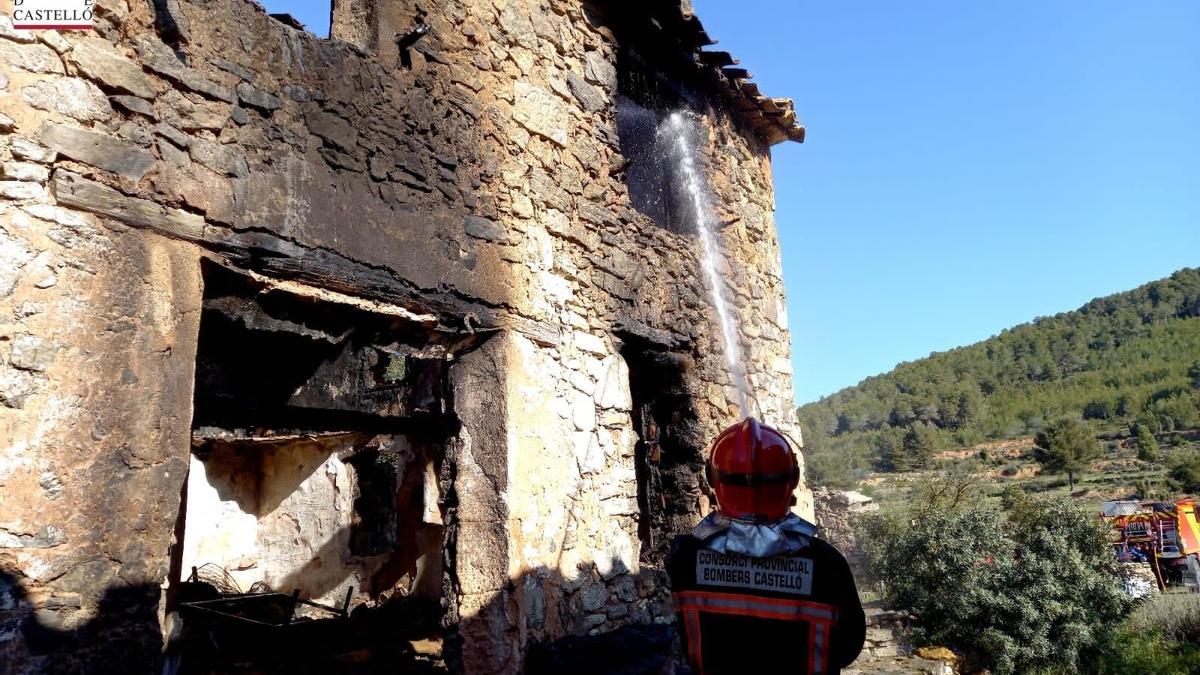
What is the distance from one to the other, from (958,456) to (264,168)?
39.5 m

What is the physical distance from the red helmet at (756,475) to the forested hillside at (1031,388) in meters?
26.9

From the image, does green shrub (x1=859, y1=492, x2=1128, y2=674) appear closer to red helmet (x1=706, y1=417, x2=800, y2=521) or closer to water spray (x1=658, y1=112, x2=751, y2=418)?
water spray (x1=658, y1=112, x2=751, y2=418)

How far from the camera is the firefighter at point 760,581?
2.36 meters

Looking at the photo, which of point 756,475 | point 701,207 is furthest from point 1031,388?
point 756,475

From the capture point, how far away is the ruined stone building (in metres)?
2.66

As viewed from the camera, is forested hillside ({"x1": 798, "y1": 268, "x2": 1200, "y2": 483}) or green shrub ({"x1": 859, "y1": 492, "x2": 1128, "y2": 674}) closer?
green shrub ({"x1": 859, "y1": 492, "x2": 1128, "y2": 674})

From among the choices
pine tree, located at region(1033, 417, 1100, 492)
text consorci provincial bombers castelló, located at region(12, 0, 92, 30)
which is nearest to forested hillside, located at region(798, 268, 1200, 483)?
pine tree, located at region(1033, 417, 1100, 492)

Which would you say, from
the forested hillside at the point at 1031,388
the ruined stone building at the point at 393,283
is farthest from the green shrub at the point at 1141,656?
the forested hillside at the point at 1031,388

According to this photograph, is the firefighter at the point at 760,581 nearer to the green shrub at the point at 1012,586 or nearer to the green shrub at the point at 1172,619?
the green shrub at the point at 1012,586

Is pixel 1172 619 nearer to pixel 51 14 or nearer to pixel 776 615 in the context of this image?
pixel 776 615

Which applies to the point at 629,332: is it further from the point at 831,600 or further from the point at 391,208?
the point at 831,600

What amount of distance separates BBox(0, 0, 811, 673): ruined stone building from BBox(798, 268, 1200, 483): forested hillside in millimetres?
23722

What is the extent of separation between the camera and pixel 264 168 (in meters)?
3.34

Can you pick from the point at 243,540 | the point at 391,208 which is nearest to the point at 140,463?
the point at 391,208
